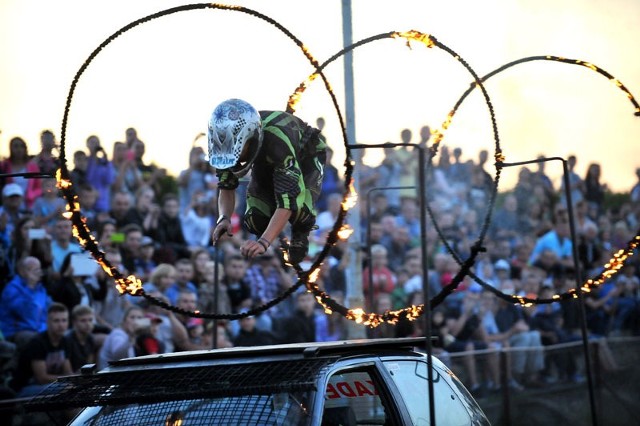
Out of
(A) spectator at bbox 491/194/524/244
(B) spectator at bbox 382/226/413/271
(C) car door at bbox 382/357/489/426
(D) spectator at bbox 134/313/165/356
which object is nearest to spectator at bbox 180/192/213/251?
(D) spectator at bbox 134/313/165/356

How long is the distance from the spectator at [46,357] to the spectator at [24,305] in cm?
15

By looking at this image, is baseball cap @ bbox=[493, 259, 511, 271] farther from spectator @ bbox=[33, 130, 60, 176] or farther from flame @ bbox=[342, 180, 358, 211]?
flame @ bbox=[342, 180, 358, 211]

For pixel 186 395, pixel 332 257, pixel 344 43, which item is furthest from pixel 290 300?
pixel 186 395

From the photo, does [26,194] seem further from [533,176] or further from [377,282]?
[533,176]

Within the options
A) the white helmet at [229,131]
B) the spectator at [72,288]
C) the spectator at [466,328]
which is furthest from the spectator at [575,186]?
the white helmet at [229,131]

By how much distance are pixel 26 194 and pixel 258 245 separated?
16.3 ft

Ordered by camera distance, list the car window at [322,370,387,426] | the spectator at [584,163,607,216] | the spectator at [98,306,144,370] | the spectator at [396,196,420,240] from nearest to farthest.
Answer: the car window at [322,370,387,426] < the spectator at [98,306,144,370] < the spectator at [396,196,420,240] < the spectator at [584,163,607,216]

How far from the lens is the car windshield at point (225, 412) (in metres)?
6.12

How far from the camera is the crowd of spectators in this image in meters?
11.8

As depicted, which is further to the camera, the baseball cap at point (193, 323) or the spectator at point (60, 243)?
the baseball cap at point (193, 323)

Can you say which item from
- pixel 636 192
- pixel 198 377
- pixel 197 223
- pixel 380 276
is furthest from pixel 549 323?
pixel 198 377

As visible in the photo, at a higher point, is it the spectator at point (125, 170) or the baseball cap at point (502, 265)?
the spectator at point (125, 170)

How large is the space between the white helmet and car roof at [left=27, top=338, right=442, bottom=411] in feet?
6.81

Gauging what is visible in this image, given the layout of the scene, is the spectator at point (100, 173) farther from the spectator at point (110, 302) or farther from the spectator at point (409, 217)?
the spectator at point (409, 217)
